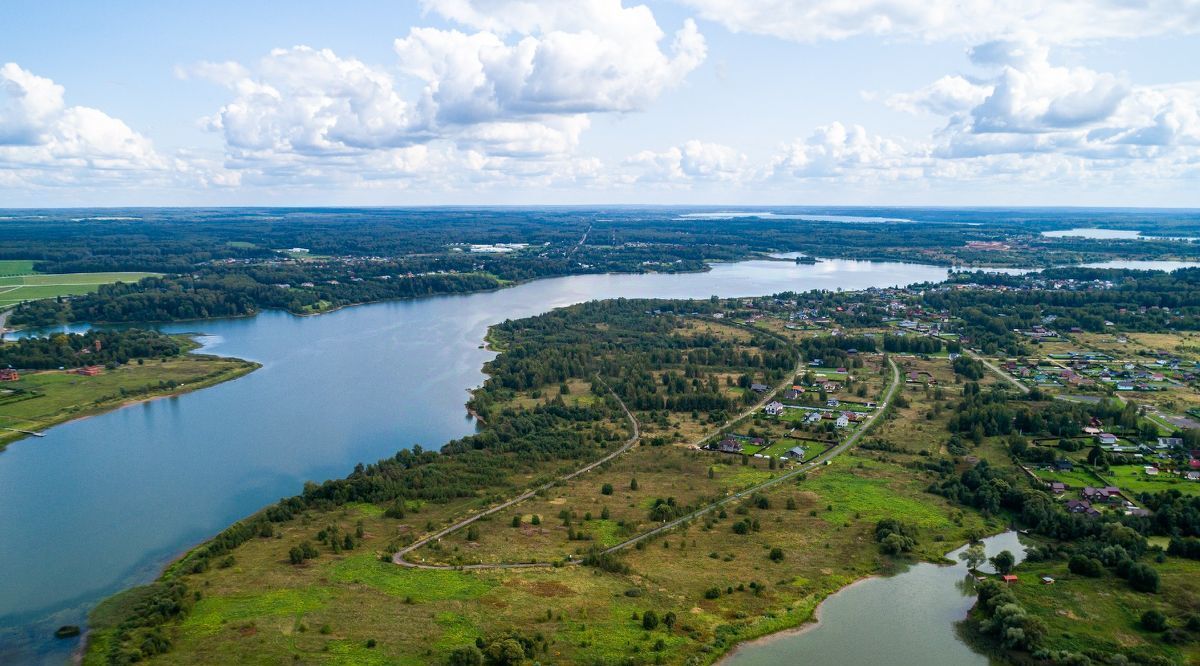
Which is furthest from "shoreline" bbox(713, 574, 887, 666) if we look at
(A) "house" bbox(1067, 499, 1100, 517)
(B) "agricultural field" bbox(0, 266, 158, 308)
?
(B) "agricultural field" bbox(0, 266, 158, 308)

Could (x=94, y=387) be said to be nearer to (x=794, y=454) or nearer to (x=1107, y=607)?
(x=794, y=454)

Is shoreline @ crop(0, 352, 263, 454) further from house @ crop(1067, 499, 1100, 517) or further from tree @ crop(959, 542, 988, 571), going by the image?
house @ crop(1067, 499, 1100, 517)

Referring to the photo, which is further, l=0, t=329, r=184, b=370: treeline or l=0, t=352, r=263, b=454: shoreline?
l=0, t=329, r=184, b=370: treeline

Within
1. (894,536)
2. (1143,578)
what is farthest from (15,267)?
(1143,578)

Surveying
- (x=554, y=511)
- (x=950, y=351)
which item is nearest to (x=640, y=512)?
(x=554, y=511)

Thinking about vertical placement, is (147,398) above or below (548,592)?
above

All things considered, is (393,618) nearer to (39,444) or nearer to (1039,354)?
(39,444)

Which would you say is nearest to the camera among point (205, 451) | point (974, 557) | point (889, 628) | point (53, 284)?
point (889, 628)
